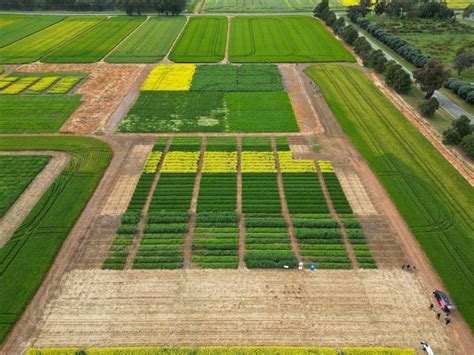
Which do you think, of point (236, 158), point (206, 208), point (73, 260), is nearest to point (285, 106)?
point (236, 158)

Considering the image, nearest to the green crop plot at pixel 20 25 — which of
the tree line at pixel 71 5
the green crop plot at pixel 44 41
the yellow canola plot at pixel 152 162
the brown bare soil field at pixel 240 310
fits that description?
the green crop plot at pixel 44 41

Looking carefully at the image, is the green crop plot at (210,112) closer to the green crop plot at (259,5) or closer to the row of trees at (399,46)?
the row of trees at (399,46)

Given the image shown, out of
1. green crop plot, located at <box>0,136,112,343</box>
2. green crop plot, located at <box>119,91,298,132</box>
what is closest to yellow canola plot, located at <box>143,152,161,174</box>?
green crop plot, located at <box>0,136,112,343</box>

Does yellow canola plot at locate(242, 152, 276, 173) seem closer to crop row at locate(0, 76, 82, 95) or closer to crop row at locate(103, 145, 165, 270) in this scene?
crop row at locate(103, 145, 165, 270)

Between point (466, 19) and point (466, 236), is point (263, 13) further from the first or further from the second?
point (466, 236)

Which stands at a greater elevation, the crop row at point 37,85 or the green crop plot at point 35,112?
the crop row at point 37,85

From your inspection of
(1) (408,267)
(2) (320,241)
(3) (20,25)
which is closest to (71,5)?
(3) (20,25)
